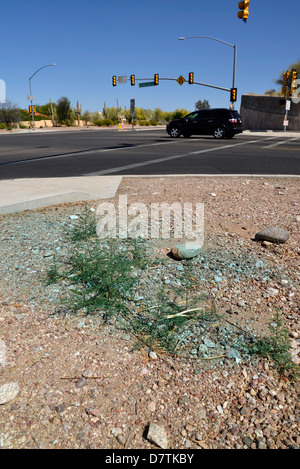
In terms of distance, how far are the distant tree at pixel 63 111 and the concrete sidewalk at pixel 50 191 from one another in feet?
200

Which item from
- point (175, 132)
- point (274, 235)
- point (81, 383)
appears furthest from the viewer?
point (175, 132)

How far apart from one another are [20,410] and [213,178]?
6857 millimetres

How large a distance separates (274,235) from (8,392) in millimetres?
3217

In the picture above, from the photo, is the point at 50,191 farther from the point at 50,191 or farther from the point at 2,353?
the point at 2,353

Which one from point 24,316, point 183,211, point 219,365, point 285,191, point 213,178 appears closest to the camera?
point 219,365

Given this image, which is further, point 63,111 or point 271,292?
point 63,111

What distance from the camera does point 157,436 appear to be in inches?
80.0

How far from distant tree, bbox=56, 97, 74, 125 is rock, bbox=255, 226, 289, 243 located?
213 ft

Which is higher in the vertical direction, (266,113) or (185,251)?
(266,113)

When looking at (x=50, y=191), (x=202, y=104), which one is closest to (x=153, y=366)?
(x=50, y=191)

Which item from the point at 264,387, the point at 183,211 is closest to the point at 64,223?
the point at 183,211

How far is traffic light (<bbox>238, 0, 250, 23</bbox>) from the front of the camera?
20.1 m

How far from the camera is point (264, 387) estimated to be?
2408mm

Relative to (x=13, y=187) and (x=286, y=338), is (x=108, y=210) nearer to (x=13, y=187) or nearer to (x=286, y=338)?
(x=13, y=187)
